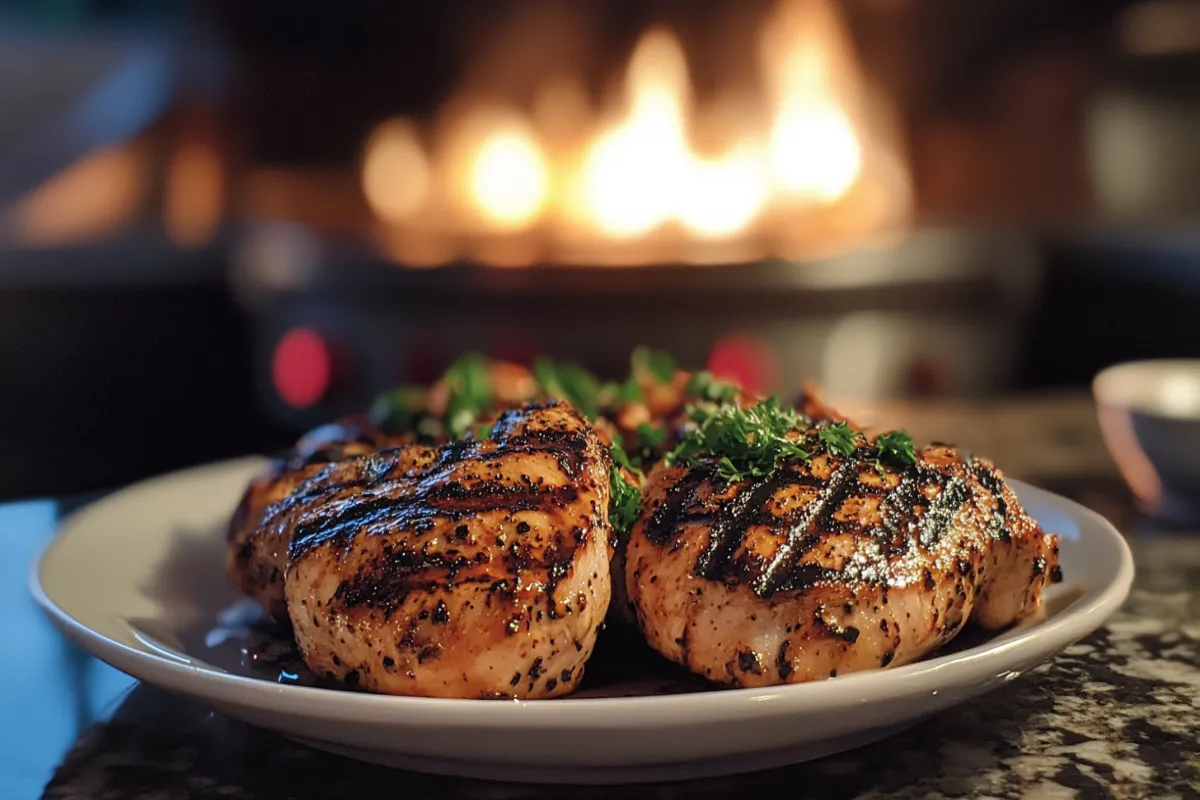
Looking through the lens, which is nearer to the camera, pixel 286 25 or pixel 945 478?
pixel 945 478

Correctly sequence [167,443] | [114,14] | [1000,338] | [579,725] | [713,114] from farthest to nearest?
[713,114] → [114,14] → [167,443] → [1000,338] → [579,725]

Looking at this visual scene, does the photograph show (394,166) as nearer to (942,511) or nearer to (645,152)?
(645,152)

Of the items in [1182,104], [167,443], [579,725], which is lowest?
[167,443]

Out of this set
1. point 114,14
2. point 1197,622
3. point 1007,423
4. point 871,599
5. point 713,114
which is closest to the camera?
point 871,599

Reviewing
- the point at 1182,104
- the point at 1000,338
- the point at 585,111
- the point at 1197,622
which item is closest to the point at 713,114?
the point at 585,111

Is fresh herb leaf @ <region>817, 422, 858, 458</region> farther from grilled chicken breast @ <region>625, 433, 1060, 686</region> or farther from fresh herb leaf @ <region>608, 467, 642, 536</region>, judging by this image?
fresh herb leaf @ <region>608, 467, 642, 536</region>

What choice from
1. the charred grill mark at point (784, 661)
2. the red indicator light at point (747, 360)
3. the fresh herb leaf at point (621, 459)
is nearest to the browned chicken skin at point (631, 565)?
the charred grill mark at point (784, 661)

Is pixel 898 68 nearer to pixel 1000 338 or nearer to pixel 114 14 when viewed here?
pixel 1000 338

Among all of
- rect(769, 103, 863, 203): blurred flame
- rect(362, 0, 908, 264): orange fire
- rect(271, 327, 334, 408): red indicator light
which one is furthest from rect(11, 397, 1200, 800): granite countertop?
rect(769, 103, 863, 203): blurred flame
